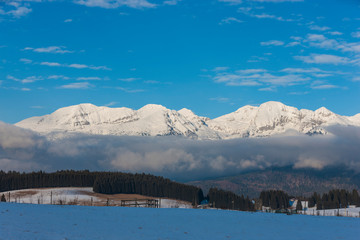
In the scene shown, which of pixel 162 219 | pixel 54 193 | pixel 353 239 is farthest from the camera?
pixel 54 193

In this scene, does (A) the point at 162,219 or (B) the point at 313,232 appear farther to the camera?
(A) the point at 162,219

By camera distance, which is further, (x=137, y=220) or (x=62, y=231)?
(x=137, y=220)

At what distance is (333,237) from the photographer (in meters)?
45.1

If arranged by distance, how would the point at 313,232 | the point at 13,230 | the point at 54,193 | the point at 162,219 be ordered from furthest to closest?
the point at 54,193 → the point at 162,219 → the point at 313,232 → the point at 13,230

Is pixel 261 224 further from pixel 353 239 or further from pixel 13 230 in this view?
pixel 13 230

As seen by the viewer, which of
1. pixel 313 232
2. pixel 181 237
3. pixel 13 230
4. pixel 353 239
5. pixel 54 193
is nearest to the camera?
pixel 13 230

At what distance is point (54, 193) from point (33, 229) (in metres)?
159

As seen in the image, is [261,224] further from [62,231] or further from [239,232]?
[62,231]

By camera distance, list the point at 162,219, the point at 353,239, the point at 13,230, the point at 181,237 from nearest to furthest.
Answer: the point at 13,230 < the point at 181,237 < the point at 353,239 < the point at 162,219

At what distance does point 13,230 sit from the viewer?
37.0 m

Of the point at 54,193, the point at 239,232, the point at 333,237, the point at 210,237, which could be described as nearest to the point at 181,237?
the point at 210,237

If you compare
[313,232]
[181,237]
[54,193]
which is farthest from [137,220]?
[54,193]

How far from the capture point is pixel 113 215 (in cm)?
5334

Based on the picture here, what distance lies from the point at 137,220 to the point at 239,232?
37.2ft
